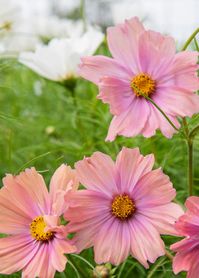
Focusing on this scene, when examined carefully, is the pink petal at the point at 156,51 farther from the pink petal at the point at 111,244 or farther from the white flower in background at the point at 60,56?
the white flower in background at the point at 60,56

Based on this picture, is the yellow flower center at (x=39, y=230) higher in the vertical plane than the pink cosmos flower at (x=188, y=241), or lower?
higher

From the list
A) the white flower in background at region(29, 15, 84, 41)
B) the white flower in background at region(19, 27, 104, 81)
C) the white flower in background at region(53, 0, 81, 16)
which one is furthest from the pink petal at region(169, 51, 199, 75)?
the white flower in background at region(53, 0, 81, 16)

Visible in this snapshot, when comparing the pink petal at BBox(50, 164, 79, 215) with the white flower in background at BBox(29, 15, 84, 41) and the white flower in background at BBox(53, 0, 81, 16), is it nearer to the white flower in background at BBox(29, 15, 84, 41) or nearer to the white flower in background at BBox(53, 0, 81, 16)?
the white flower in background at BBox(29, 15, 84, 41)

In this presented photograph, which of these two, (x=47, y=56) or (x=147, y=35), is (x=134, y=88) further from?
(x=47, y=56)

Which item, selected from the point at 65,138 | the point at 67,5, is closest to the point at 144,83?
the point at 65,138

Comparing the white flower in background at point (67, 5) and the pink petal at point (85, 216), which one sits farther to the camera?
the white flower in background at point (67, 5)

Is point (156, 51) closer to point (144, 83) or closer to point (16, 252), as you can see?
point (144, 83)

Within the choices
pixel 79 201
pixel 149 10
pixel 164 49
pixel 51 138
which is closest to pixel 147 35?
pixel 164 49

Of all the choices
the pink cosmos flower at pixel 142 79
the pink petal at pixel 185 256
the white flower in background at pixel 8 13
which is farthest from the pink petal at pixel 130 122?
the white flower in background at pixel 8 13
